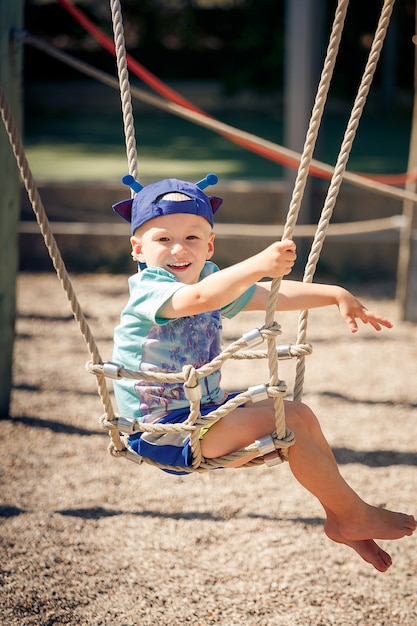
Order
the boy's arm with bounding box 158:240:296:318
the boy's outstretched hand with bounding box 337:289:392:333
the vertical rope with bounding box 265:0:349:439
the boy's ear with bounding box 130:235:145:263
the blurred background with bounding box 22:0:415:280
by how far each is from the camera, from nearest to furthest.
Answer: the boy's arm with bounding box 158:240:296:318 < the vertical rope with bounding box 265:0:349:439 < the boy's outstretched hand with bounding box 337:289:392:333 < the boy's ear with bounding box 130:235:145:263 < the blurred background with bounding box 22:0:415:280

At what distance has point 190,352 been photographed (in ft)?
6.99

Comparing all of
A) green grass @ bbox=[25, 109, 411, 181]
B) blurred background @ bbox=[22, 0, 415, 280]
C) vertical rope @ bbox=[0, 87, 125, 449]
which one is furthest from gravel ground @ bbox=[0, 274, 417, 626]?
green grass @ bbox=[25, 109, 411, 181]

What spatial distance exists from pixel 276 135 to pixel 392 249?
3.73 metres

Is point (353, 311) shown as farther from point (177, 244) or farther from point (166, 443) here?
point (166, 443)

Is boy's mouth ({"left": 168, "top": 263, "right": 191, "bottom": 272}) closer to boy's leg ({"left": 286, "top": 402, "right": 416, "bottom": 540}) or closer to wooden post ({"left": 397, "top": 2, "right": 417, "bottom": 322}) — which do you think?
boy's leg ({"left": 286, "top": 402, "right": 416, "bottom": 540})

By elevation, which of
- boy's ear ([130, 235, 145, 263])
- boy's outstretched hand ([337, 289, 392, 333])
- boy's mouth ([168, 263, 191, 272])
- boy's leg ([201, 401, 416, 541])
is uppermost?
boy's ear ([130, 235, 145, 263])

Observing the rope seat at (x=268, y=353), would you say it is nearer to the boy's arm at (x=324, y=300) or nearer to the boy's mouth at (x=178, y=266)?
the boy's arm at (x=324, y=300)

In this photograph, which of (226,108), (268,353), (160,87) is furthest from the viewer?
(226,108)

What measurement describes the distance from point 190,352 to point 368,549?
651mm

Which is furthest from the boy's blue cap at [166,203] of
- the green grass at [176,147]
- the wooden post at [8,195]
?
the green grass at [176,147]

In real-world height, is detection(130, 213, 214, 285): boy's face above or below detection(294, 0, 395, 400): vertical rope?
below

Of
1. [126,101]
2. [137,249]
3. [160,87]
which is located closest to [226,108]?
[160,87]

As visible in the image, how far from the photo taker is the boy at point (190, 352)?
206 centimetres

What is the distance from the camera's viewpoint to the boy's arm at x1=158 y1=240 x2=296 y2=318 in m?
1.79
